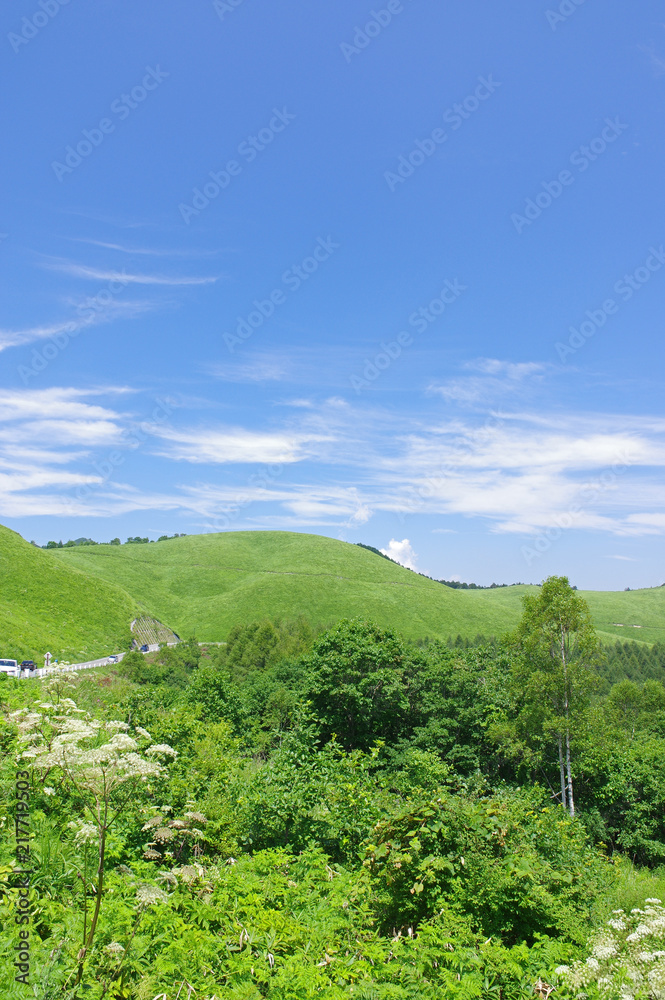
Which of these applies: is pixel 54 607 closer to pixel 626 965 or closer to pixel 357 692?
pixel 357 692

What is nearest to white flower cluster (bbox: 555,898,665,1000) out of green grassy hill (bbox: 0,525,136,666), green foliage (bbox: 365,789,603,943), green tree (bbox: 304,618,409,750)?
green foliage (bbox: 365,789,603,943)

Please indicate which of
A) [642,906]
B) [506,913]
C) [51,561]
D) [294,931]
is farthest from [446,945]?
[51,561]

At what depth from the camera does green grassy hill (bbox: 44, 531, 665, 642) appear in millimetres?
128250

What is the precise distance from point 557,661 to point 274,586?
113 m

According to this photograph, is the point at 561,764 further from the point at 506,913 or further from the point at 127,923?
the point at 127,923

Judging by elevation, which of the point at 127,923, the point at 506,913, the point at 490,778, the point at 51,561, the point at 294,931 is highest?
the point at 51,561

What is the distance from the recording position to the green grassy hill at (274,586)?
128250mm

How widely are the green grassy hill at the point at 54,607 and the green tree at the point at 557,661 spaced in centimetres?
4836

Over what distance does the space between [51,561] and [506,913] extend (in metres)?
104

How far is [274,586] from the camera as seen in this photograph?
138m

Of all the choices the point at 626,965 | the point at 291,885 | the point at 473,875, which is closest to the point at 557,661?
the point at 473,875

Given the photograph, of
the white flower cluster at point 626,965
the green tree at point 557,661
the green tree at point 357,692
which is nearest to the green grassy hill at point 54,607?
the green tree at point 357,692

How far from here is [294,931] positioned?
20.0 ft

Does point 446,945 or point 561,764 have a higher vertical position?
point 446,945
